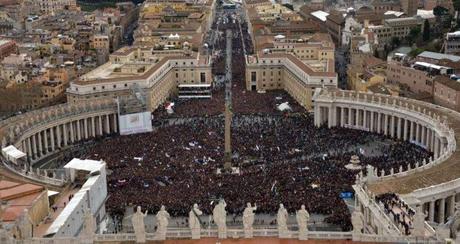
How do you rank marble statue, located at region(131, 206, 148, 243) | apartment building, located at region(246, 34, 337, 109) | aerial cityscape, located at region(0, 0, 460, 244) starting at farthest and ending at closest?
apartment building, located at region(246, 34, 337, 109) → aerial cityscape, located at region(0, 0, 460, 244) → marble statue, located at region(131, 206, 148, 243)

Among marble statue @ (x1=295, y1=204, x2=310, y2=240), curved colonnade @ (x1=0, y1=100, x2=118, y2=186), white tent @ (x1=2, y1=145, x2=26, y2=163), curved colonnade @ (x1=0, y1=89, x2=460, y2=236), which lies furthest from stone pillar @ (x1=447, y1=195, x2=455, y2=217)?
curved colonnade @ (x1=0, y1=100, x2=118, y2=186)


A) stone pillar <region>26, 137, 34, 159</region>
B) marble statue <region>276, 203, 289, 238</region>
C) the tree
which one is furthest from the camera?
the tree

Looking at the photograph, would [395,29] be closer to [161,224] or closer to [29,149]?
[29,149]

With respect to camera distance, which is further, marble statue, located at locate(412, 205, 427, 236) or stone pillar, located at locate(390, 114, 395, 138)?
stone pillar, located at locate(390, 114, 395, 138)

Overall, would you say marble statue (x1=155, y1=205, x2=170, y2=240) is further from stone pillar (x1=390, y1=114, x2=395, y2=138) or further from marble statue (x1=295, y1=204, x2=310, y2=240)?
stone pillar (x1=390, y1=114, x2=395, y2=138)

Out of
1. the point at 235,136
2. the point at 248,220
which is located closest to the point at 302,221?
the point at 248,220

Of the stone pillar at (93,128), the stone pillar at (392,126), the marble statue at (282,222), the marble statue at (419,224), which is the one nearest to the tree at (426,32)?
the stone pillar at (392,126)
